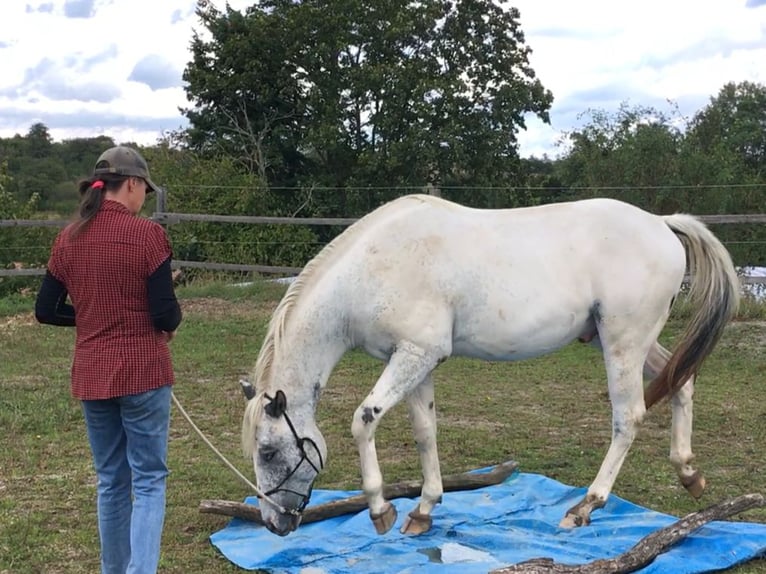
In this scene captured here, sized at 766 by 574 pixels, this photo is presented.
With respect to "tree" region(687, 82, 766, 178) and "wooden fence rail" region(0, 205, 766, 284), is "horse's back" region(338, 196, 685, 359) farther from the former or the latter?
"tree" region(687, 82, 766, 178)

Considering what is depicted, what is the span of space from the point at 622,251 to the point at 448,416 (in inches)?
104

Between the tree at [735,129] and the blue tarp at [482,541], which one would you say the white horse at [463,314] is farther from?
the tree at [735,129]

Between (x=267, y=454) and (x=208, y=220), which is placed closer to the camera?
(x=267, y=454)

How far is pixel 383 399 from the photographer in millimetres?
3641

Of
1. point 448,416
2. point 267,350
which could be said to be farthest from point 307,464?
point 448,416

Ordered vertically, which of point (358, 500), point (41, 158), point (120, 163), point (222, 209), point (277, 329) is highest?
point (41, 158)

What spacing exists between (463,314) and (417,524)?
1.11 metres

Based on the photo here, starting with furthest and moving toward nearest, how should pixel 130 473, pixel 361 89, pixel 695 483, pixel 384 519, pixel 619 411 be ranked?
pixel 361 89
pixel 695 483
pixel 619 411
pixel 384 519
pixel 130 473

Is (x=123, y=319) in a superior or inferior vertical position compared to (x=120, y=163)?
inferior

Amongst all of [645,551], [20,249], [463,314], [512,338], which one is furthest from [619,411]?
[20,249]

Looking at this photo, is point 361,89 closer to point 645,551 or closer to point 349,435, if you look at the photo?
point 349,435

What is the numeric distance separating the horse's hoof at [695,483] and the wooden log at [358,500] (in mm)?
966

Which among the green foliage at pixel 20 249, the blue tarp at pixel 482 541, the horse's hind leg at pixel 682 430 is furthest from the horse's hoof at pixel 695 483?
the green foliage at pixel 20 249

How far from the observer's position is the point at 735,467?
4910mm
